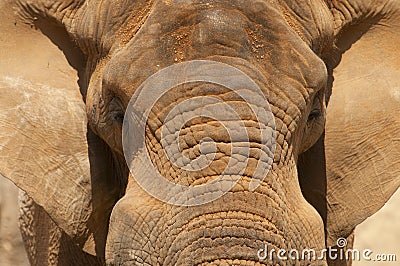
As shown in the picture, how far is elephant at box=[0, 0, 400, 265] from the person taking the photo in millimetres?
4398

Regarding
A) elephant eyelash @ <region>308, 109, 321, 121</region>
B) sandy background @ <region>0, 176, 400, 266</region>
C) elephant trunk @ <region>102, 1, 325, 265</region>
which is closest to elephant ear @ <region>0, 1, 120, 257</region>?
elephant trunk @ <region>102, 1, 325, 265</region>

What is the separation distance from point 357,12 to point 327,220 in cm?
85

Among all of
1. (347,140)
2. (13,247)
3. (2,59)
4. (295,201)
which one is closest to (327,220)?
(347,140)

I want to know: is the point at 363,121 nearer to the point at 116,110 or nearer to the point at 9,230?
the point at 116,110

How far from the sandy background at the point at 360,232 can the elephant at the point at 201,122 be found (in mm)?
3526

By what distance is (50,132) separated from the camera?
205 inches

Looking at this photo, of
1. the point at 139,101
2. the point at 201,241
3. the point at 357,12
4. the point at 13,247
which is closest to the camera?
the point at 201,241

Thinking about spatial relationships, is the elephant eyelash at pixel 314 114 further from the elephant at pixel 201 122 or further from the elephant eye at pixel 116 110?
the elephant eye at pixel 116 110

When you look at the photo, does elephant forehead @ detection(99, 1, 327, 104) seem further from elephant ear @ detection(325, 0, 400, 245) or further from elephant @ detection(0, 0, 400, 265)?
elephant ear @ detection(325, 0, 400, 245)

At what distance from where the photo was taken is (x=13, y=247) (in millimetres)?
9359

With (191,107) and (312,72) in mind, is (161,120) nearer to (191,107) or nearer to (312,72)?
(191,107)

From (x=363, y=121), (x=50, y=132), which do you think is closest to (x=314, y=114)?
(x=363, y=121)

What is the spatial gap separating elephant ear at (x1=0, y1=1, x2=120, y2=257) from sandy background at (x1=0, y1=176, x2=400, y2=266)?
4072 mm

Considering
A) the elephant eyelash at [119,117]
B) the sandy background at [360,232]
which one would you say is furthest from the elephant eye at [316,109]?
the sandy background at [360,232]
